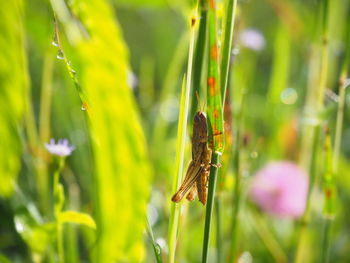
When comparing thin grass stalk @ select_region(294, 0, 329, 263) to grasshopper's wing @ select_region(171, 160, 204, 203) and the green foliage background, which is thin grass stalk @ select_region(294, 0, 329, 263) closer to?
the green foliage background

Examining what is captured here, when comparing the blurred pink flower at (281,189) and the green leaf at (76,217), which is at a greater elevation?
the green leaf at (76,217)

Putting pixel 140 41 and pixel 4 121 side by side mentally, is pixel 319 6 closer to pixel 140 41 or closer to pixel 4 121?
pixel 4 121

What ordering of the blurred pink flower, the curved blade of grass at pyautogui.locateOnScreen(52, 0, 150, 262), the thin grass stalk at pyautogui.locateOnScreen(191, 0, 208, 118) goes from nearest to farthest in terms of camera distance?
1. the curved blade of grass at pyautogui.locateOnScreen(52, 0, 150, 262)
2. the thin grass stalk at pyautogui.locateOnScreen(191, 0, 208, 118)
3. the blurred pink flower

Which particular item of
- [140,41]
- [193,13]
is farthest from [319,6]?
[140,41]

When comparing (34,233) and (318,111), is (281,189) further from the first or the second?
(34,233)

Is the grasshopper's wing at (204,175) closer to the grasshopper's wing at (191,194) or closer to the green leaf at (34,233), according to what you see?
the grasshopper's wing at (191,194)

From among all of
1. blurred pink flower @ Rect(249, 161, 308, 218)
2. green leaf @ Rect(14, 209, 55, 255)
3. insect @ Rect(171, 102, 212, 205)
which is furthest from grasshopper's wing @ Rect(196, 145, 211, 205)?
blurred pink flower @ Rect(249, 161, 308, 218)

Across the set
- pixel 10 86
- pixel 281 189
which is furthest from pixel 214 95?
pixel 281 189

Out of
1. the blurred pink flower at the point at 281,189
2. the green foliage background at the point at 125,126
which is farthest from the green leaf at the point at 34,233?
the blurred pink flower at the point at 281,189
